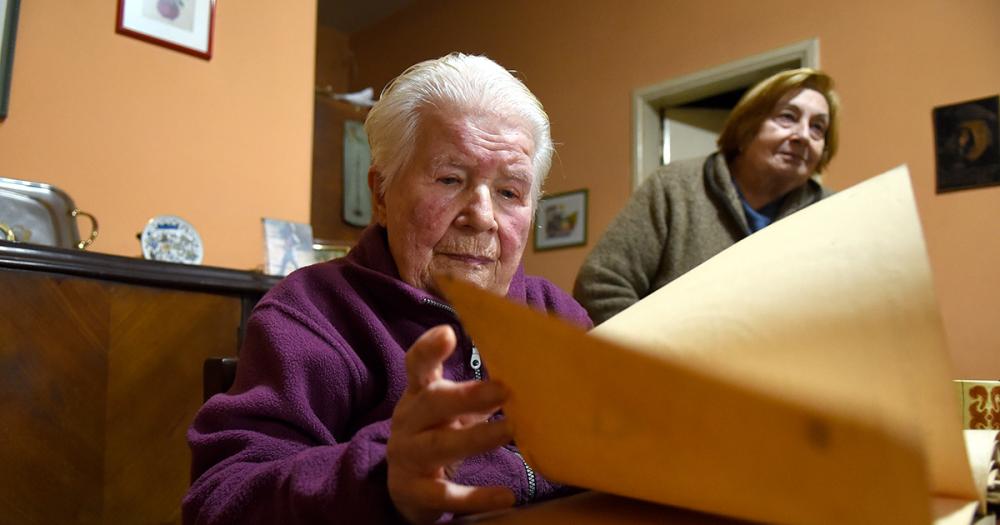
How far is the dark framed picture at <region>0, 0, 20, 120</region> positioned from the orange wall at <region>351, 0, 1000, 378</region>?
6.54ft

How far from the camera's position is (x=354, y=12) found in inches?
204

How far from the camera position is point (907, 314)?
0.37 meters

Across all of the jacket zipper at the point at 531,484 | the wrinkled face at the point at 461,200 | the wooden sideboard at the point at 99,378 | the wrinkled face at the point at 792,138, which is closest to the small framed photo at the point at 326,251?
the wooden sideboard at the point at 99,378

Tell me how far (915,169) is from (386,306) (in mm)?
2707

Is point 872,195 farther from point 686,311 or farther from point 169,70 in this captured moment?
point 169,70

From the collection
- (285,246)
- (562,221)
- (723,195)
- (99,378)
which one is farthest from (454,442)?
(562,221)

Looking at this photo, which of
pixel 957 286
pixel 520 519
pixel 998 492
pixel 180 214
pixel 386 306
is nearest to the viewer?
pixel 520 519

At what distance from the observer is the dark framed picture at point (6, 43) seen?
69.1 inches

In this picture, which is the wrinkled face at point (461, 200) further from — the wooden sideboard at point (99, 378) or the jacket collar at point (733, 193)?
the jacket collar at point (733, 193)

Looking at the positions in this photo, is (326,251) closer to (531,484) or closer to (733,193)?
(733,193)

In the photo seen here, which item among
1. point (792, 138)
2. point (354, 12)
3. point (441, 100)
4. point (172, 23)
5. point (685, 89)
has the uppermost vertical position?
point (354, 12)

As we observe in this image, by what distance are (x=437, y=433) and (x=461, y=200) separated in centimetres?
44

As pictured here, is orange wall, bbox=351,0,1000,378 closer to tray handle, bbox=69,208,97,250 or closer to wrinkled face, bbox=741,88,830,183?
wrinkled face, bbox=741,88,830,183

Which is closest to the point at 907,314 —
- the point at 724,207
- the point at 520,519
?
the point at 520,519
